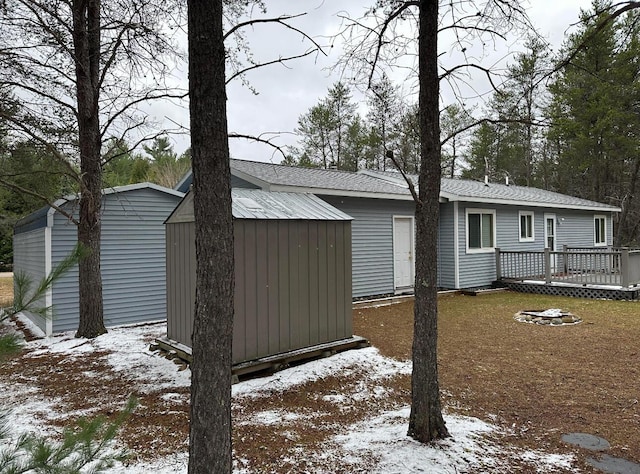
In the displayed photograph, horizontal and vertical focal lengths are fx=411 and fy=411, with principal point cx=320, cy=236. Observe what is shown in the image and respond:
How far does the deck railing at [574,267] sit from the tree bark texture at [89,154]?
34.6 ft

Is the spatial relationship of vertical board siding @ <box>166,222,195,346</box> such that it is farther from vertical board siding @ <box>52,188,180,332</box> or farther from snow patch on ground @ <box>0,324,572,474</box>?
vertical board siding @ <box>52,188,180,332</box>

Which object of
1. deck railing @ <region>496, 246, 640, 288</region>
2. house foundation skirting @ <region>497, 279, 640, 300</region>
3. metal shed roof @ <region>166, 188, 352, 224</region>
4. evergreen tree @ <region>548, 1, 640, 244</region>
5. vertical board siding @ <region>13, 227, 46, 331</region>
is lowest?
house foundation skirting @ <region>497, 279, 640, 300</region>

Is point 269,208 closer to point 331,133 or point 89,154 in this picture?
point 89,154

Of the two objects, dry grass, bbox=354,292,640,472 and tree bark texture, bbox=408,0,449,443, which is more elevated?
tree bark texture, bbox=408,0,449,443

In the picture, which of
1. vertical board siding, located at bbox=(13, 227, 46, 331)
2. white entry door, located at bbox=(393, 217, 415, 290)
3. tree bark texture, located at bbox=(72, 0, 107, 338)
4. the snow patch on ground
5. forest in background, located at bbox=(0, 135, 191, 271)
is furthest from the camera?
white entry door, located at bbox=(393, 217, 415, 290)

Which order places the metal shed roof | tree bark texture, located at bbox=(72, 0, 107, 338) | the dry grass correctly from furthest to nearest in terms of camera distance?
tree bark texture, located at bbox=(72, 0, 107, 338) → the metal shed roof → the dry grass

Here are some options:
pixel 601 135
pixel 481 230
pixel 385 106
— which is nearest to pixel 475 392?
pixel 385 106

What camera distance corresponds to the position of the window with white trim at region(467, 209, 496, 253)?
38.5 ft

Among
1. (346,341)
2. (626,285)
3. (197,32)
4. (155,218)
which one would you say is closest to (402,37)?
(197,32)

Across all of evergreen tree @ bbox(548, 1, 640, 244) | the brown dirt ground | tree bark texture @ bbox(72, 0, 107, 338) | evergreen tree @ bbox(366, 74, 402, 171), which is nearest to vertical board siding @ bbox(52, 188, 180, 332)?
tree bark texture @ bbox(72, 0, 107, 338)

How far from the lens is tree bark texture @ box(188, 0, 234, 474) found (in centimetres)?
204

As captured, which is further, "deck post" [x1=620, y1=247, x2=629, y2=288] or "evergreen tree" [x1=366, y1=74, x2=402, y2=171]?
"deck post" [x1=620, y1=247, x2=629, y2=288]

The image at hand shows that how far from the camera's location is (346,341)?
5781 millimetres

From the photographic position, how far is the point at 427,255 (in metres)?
3.23
